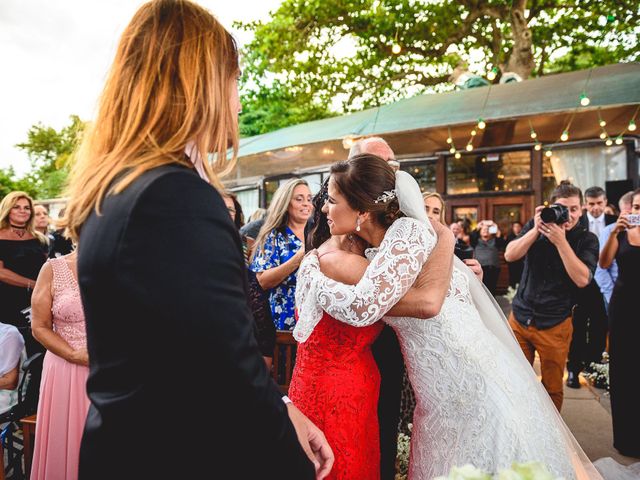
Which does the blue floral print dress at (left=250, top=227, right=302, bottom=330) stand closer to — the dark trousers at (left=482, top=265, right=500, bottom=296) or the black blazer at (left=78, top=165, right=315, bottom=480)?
the black blazer at (left=78, top=165, right=315, bottom=480)

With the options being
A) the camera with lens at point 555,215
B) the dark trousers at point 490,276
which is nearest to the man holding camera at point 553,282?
the camera with lens at point 555,215

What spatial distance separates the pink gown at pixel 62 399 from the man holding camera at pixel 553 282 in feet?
10.7

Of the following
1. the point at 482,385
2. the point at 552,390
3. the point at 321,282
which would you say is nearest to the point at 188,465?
the point at 321,282

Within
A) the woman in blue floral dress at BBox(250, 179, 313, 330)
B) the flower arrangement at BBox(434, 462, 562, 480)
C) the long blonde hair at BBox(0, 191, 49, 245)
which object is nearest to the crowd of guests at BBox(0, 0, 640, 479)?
the flower arrangement at BBox(434, 462, 562, 480)

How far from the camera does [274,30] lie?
11.5 metres

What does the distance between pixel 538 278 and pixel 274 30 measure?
9.76 meters

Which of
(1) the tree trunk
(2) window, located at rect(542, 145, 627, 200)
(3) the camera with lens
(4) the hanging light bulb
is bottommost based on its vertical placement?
(3) the camera with lens

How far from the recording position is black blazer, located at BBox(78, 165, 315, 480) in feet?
2.49

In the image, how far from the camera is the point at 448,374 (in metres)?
1.97

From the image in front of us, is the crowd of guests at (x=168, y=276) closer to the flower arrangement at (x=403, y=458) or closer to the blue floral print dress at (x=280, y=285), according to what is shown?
the flower arrangement at (x=403, y=458)

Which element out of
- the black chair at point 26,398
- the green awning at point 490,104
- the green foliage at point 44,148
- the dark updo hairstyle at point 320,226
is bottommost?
the black chair at point 26,398

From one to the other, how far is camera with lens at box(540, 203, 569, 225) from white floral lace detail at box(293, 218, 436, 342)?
210cm

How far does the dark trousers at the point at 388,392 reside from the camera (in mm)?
2314

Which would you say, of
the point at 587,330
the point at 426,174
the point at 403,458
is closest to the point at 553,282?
the point at 403,458
